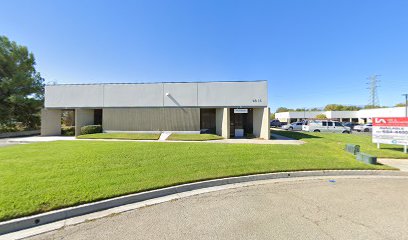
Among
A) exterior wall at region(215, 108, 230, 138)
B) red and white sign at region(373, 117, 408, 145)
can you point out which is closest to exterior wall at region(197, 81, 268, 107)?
exterior wall at region(215, 108, 230, 138)

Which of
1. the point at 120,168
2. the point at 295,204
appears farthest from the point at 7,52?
the point at 295,204

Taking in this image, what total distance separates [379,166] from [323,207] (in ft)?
19.1

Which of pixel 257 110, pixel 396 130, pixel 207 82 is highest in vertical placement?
pixel 207 82

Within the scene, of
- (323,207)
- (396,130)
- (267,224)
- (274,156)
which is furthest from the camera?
Result: (396,130)

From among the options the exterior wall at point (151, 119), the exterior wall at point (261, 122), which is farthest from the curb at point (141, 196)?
the exterior wall at point (151, 119)

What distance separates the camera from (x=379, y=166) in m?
8.16

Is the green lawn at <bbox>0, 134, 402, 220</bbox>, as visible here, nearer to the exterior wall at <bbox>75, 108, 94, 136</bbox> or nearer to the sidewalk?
the sidewalk

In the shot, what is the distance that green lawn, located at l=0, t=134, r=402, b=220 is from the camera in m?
4.30

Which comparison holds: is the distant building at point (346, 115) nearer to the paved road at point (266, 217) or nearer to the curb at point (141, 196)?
the curb at point (141, 196)

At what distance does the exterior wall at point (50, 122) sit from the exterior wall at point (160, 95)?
0.78 meters

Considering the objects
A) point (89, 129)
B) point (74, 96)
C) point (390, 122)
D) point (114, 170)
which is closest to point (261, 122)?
point (390, 122)

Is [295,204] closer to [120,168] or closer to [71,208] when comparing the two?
[71,208]

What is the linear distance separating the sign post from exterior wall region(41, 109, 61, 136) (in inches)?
1085

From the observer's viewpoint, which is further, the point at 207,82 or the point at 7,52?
the point at 7,52
